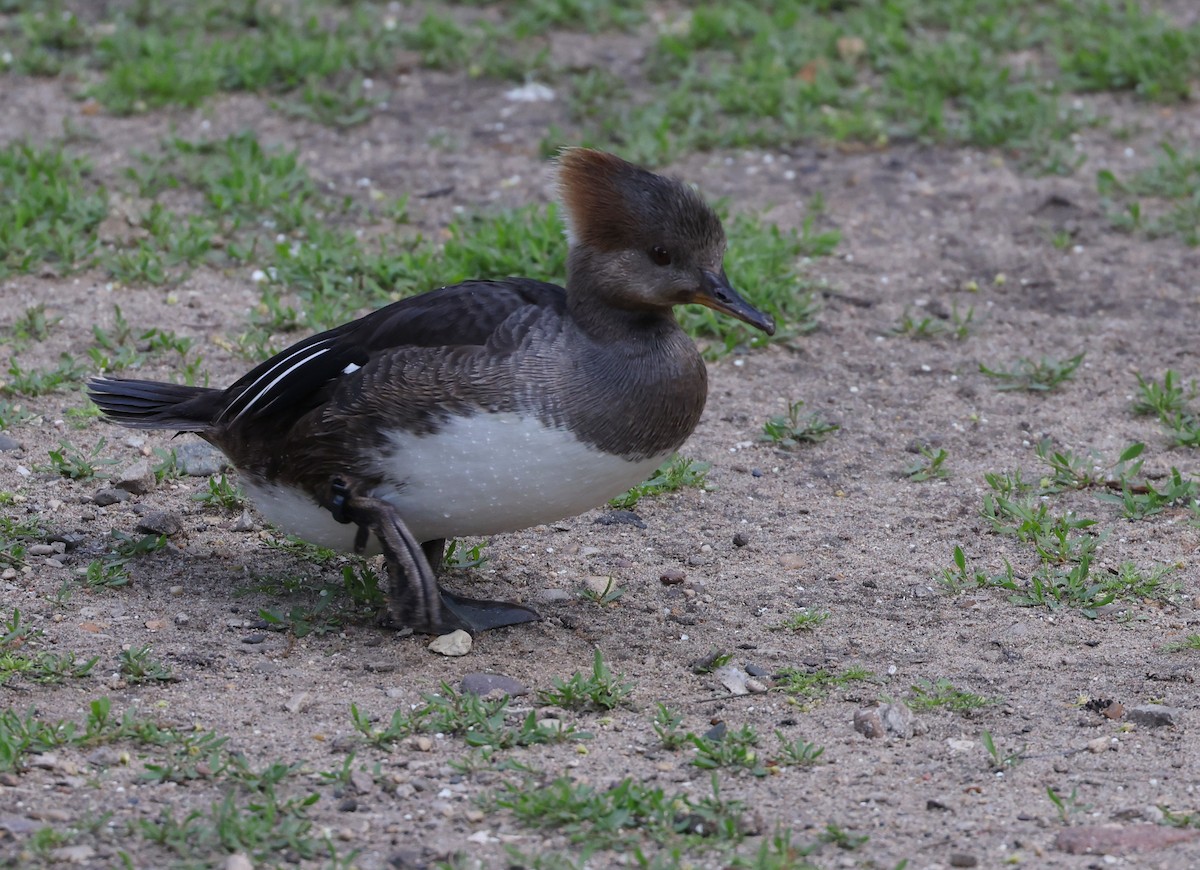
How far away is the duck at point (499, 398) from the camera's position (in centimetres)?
431

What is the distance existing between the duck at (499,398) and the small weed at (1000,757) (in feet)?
3.94

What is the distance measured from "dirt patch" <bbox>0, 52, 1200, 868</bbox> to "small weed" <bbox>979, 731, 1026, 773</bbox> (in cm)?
1

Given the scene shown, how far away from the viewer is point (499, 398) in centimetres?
429

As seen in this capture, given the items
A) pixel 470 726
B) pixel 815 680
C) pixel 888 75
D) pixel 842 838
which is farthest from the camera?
pixel 888 75

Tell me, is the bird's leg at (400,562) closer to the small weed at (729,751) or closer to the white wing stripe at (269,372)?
the white wing stripe at (269,372)

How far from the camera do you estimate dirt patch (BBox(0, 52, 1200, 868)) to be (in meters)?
3.71

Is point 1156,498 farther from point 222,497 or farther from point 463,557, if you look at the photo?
point 222,497

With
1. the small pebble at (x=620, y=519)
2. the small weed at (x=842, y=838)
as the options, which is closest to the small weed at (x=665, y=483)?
the small pebble at (x=620, y=519)

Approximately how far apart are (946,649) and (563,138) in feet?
14.3

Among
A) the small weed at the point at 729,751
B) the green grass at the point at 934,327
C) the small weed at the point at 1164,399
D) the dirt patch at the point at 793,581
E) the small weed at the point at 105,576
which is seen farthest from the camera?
the green grass at the point at 934,327

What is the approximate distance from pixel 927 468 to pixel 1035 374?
2.90 ft

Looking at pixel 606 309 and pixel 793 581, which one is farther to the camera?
pixel 793 581

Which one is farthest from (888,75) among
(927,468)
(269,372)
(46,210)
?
(269,372)

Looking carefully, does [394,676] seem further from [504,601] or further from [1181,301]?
[1181,301]
